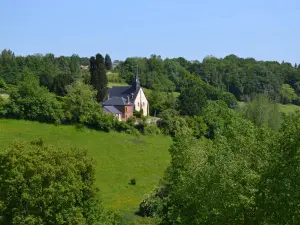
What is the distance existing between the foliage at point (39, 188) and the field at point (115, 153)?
41.8 ft

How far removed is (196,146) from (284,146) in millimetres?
14472

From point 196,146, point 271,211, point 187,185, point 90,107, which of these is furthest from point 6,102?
point 271,211

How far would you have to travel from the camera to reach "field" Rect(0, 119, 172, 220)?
135 feet

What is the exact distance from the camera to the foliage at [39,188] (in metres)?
23.0

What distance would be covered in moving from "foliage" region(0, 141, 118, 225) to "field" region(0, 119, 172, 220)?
1275 cm

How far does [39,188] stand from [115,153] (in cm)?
2877

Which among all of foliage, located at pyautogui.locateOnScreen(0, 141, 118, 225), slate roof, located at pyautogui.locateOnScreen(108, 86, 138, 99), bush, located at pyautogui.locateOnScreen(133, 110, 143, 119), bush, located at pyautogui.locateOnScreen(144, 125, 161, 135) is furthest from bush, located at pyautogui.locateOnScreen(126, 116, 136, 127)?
foliage, located at pyautogui.locateOnScreen(0, 141, 118, 225)

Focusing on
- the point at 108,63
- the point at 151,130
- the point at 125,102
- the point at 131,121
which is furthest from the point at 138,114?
the point at 108,63

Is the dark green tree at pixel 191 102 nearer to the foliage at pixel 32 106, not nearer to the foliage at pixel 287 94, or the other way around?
the foliage at pixel 32 106

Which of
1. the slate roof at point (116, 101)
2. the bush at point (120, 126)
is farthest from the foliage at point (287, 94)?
the bush at point (120, 126)

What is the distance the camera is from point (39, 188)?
23.1m

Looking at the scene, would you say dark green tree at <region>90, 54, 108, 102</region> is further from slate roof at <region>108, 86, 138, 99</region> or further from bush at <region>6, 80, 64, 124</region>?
bush at <region>6, 80, 64, 124</region>

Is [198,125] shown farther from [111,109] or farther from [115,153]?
[115,153]

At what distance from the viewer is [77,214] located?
23.7 m
